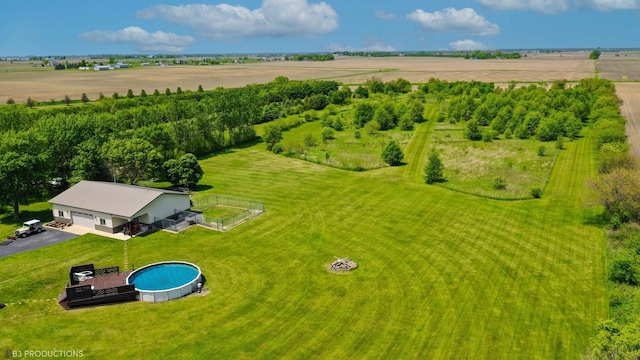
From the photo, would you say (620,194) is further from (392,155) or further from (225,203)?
(225,203)

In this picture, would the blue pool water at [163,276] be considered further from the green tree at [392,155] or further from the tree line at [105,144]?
the green tree at [392,155]

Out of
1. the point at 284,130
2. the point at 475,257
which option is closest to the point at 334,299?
the point at 475,257

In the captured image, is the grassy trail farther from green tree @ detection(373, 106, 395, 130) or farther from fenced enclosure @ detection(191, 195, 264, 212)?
fenced enclosure @ detection(191, 195, 264, 212)

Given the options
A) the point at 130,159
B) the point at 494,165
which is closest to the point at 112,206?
the point at 130,159

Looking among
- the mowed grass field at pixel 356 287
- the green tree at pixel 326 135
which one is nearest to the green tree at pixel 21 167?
the mowed grass field at pixel 356 287

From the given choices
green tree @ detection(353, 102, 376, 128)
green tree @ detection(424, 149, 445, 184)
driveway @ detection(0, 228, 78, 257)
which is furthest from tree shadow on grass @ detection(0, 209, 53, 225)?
green tree @ detection(353, 102, 376, 128)

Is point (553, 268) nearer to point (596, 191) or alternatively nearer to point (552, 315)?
point (552, 315)

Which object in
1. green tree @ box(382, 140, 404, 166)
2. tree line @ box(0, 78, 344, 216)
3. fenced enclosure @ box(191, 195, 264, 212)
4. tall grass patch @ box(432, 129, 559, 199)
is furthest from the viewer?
green tree @ box(382, 140, 404, 166)
